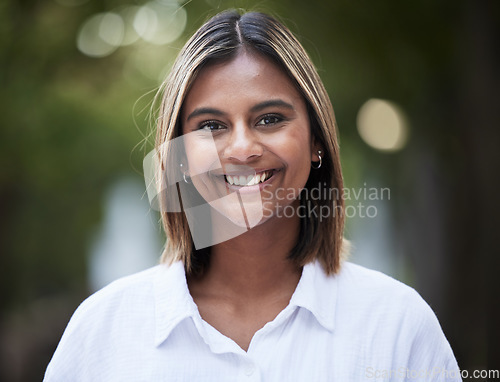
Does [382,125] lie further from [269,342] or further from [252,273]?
[269,342]

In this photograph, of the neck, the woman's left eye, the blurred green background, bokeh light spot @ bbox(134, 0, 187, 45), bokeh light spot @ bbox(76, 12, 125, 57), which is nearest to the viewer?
the woman's left eye

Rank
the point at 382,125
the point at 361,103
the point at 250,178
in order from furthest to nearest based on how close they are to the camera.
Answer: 1. the point at 382,125
2. the point at 361,103
3. the point at 250,178

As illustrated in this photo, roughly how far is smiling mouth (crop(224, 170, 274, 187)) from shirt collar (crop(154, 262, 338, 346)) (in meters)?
0.50

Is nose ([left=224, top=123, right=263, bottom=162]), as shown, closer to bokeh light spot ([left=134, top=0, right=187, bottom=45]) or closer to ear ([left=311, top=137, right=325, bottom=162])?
ear ([left=311, top=137, right=325, bottom=162])

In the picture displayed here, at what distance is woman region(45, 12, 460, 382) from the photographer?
2.73m

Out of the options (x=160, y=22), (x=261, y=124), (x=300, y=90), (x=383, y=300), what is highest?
(x=160, y=22)

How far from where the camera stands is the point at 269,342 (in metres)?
2.74

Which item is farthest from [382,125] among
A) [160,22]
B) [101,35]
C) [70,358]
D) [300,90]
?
[70,358]

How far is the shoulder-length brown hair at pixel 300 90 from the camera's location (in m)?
2.93

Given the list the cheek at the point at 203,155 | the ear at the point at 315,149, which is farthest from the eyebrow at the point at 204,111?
the ear at the point at 315,149

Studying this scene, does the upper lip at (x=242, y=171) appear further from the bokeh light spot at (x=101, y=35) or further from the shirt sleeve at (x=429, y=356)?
the bokeh light spot at (x=101, y=35)

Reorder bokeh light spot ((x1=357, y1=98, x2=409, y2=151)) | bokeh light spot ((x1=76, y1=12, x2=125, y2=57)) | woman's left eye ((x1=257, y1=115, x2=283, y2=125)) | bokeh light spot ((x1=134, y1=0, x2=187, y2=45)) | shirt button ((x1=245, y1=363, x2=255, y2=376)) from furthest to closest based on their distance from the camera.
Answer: bokeh light spot ((x1=357, y1=98, x2=409, y2=151)) → bokeh light spot ((x1=76, y1=12, x2=125, y2=57)) → bokeh light spot ((x1=134, y1=0, x2=187, y2=45)) → woman's left eye ((x1=257, y1=115, x2=283, y2=125)) → shirt button ((x1=245, y1=363, x2=255, y2=376))

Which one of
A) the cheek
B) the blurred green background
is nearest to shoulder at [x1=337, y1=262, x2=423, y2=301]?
the cheek

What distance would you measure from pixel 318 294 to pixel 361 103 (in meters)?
9.03
